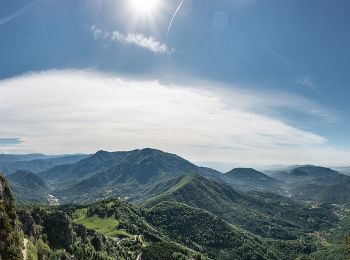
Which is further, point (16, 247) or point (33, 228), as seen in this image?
point (33, 228)

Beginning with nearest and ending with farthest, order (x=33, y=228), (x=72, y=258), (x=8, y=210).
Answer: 1. (x=8, y=210)
2. (x=33, y=228)
3. (x=72, y=258)

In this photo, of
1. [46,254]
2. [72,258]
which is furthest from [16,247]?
[72,258]

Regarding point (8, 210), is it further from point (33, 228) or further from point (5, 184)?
point (33, 228)

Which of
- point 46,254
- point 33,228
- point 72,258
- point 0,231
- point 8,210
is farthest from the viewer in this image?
point 72,258

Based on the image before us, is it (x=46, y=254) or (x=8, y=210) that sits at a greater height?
(x=8, y=210)

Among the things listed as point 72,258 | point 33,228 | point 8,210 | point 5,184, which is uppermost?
point 5,184

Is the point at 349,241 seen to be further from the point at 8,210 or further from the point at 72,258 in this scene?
the point at 72,258
